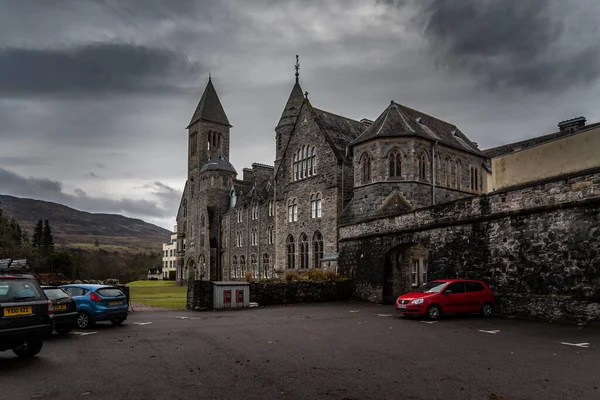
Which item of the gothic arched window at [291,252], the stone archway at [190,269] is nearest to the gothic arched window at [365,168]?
the gothic arched window at [291,252]

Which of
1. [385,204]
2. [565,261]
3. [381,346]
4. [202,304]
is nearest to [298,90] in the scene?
[385,204]

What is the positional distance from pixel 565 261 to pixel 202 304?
1520cm

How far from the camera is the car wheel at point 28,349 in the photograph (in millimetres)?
Answer: 10391

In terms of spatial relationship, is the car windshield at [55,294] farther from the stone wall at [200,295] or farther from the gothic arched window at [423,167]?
the gothic arched window at [423,167]

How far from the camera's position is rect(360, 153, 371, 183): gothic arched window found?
108 feet

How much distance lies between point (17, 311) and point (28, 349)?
1310 mm

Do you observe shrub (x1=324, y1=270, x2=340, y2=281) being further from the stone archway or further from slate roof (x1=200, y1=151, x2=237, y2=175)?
the stone archway

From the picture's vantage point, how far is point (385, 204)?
103ft

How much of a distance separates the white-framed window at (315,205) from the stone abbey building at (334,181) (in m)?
0.08

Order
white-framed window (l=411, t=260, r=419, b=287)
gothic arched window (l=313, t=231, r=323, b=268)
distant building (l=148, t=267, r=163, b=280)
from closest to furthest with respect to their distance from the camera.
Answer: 1. white-framed window (l=411, t=260, r=419, b=287)
2. gothic arched window (l=313, t=231, r=323, b=268)
3. distant building (l=148, t=267, r=163, b=280)

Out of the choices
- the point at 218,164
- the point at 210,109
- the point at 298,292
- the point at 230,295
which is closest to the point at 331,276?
the point at 298,292

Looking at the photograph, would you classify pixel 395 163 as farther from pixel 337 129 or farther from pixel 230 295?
pixel 230 295

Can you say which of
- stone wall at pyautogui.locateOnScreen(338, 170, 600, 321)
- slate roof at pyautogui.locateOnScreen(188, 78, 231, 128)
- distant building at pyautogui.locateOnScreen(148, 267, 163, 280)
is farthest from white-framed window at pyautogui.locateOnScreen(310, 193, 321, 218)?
distant building at pyautogui.locateOnScreen(148, 267, 163, 280)

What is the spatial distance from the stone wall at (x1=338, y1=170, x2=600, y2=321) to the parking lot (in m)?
2.07
